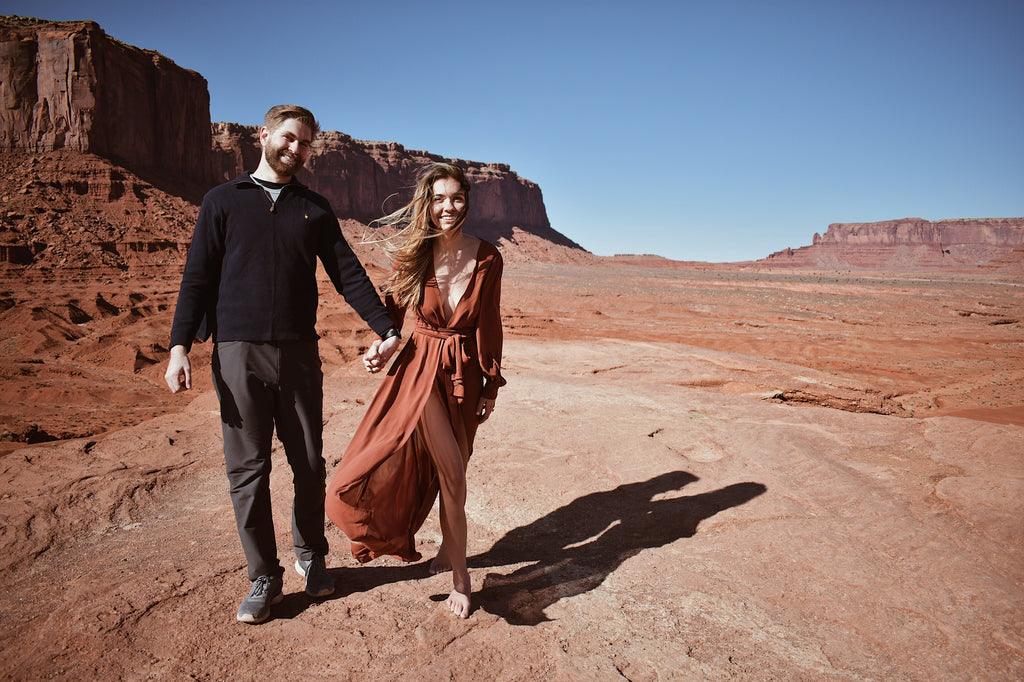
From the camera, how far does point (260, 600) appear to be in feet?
7.39

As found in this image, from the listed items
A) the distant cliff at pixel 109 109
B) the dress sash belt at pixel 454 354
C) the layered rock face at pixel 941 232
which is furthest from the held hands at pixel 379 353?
the layered rock face at pixel 941 232

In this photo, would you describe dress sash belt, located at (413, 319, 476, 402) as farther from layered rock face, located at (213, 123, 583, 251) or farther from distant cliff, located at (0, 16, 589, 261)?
layered rock face, located at (213, 123, 583, 251)

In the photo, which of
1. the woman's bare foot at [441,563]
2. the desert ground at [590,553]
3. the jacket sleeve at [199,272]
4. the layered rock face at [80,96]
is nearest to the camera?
the desert ground at [590,553]

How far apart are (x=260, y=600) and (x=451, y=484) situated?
0.85m

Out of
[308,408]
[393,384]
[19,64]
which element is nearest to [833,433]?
[393,384]

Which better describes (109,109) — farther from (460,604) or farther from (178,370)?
(460,604)

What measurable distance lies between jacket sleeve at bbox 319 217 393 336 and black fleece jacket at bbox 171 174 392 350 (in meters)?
0.12

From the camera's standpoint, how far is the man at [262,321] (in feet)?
7.26

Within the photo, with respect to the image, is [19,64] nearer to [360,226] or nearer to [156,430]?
[360,226]

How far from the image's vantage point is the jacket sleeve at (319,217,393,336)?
2422mm

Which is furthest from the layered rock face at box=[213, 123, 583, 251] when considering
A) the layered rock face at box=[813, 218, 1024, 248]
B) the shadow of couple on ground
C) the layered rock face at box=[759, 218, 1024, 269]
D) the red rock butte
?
the layered rock face at box=[813, 218, 1024, 248]

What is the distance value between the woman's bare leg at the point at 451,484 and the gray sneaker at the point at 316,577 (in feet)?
1.71

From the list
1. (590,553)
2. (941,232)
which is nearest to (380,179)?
(590,553)

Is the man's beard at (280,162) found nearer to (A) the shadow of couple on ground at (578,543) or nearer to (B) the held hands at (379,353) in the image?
(B) the held hands at (379,353)
